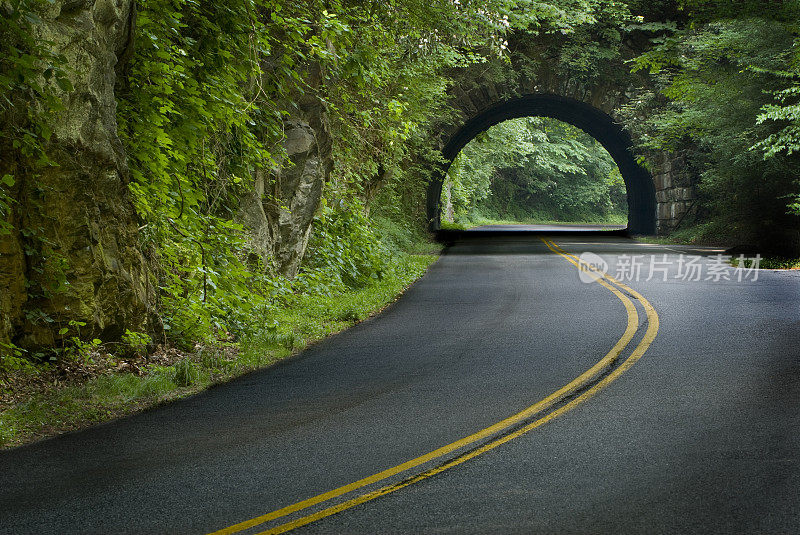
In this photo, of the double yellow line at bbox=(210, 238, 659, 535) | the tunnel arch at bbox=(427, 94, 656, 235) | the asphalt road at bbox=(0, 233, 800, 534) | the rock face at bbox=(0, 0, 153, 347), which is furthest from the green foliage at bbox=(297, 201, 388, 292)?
the tunnel arch at bbox=(427, 94, 656, 235)

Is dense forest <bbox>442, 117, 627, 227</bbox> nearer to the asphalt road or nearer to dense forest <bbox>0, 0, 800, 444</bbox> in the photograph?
dense forest <bbox>0, 0, 800, 444</bbox>

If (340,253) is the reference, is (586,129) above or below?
above

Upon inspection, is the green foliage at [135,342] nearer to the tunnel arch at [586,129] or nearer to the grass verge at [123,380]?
the grass verge at [123,380]

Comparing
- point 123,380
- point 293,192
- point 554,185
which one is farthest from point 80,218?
point 554,185

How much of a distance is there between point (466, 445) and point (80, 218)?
4.38 metres

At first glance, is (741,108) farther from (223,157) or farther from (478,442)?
(478,442)

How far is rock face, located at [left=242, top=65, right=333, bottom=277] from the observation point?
1259cm

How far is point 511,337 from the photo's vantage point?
9875 millimetres

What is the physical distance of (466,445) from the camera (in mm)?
5547

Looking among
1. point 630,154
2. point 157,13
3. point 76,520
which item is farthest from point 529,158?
point 76,520

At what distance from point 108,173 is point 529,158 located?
6301cm

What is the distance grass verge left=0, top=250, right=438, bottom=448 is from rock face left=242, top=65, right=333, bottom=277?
202 centimetres

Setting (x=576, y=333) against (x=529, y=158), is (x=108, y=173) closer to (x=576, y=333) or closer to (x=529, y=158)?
(x=576, y=333)

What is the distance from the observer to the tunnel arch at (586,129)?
106ft
